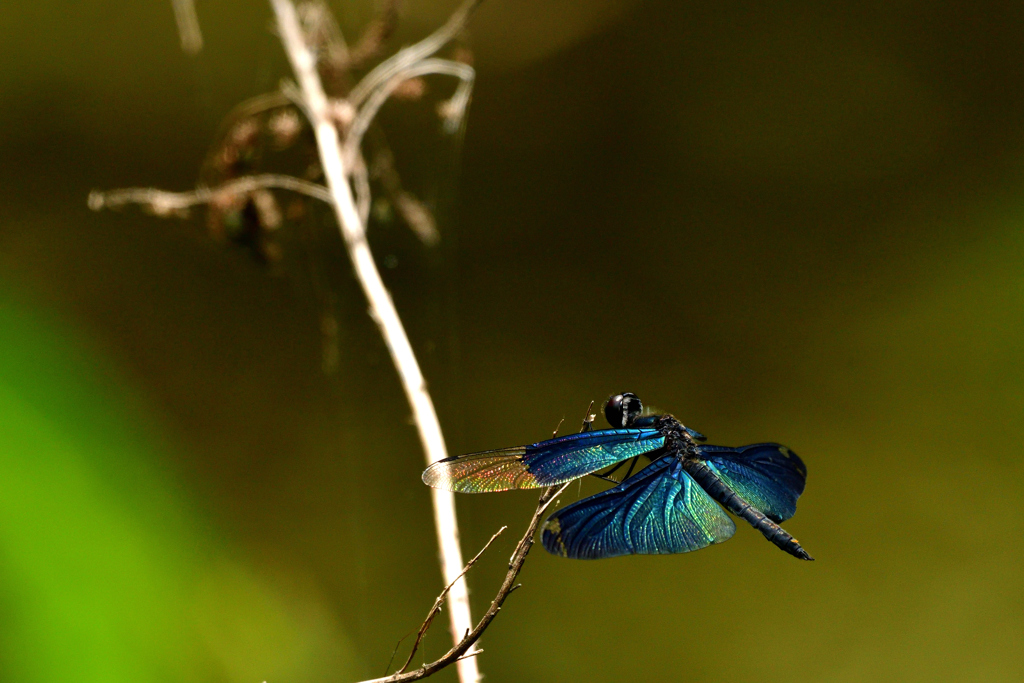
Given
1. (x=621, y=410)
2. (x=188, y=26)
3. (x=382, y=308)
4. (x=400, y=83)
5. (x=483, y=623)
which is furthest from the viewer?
(x=188, y=26)

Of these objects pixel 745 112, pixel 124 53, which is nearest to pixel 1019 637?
pixel 745 112

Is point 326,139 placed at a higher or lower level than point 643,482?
higher

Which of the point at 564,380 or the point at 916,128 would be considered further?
the point at 916,128

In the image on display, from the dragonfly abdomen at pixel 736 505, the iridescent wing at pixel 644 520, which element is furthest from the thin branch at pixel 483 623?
the dragonfly abdomen at pixel 736 505

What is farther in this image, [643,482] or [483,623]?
[643,482]

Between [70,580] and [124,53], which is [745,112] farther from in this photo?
[70,580]

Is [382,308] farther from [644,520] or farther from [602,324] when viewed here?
[602,324]

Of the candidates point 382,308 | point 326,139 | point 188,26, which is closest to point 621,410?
point 382,308

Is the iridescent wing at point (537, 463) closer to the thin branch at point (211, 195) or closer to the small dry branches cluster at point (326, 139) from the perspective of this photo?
the small dry branches cluster at point (326, 139)
